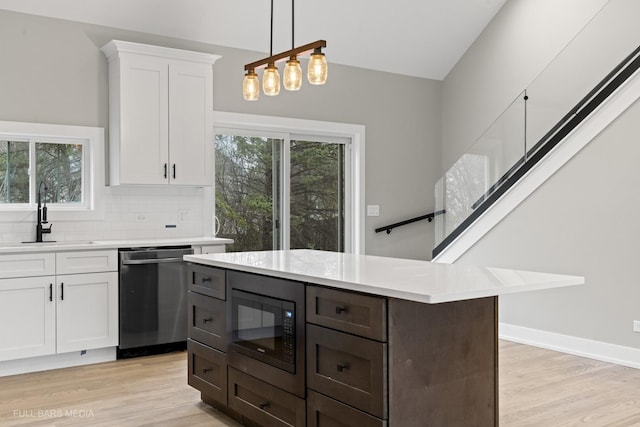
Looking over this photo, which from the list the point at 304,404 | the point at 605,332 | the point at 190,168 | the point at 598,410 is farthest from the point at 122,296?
the point at 605,332

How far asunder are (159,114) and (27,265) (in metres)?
1.60

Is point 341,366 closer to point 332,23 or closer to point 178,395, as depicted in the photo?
point 178,395

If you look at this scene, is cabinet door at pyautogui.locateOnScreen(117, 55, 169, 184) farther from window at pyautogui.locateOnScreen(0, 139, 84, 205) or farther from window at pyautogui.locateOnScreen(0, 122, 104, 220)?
window at pyautogui.locateOnScreen(0, 139, 84, 205)

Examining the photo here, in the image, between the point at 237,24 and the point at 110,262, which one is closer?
the point at 110,262

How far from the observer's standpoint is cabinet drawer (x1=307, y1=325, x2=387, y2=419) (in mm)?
2391

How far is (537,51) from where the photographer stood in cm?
648

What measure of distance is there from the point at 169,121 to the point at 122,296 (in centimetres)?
151

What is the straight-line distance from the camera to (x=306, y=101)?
21.2 feet

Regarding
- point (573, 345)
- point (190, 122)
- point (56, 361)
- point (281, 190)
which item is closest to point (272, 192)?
point (281, 190)

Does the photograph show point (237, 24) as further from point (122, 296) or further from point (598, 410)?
point (598, 410)

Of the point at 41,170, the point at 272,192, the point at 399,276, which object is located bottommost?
the point at 399,276

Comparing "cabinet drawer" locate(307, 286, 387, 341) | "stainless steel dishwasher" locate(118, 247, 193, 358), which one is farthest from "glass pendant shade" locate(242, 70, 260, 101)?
"stainless steel dishwasher" locate(118, 247, 193, 358)

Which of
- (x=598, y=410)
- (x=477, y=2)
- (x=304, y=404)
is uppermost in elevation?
(x=477, y=2)

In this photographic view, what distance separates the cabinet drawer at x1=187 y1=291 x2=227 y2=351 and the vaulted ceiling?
2.72 m
